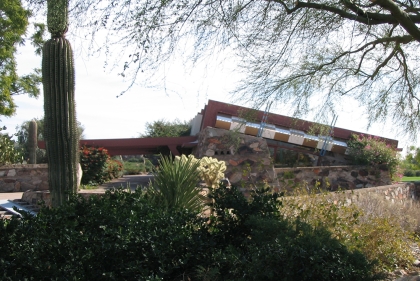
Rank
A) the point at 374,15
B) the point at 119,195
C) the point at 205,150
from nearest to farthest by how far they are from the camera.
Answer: the point at 119,195 → the point at 374,15 → the point at 205,150

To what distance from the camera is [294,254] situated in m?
4.11

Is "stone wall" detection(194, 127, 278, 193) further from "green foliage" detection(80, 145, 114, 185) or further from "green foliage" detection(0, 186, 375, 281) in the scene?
"green foliage" detection(0, 186, 375, 281)

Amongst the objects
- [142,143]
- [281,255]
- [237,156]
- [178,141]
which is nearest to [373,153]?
[237,156]

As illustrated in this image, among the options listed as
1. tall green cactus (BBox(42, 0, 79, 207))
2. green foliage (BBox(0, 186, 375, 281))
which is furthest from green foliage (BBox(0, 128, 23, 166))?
green foliage (BBox(0, 186, 375, 281))

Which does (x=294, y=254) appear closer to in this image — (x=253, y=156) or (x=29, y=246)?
(x=29, y=246)

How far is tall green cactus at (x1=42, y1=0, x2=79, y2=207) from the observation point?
8.78 m

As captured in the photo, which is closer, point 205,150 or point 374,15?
point 374,15

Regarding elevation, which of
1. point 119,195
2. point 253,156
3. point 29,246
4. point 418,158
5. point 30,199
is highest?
point 418,158

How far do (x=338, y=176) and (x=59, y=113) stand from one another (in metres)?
10.8

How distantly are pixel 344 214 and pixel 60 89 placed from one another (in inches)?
222

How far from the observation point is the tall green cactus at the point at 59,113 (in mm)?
8781

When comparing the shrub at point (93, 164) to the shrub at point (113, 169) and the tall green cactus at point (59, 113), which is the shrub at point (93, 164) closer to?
the shrub at point (113, 169)

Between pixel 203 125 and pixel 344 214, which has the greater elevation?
pixel 203 125

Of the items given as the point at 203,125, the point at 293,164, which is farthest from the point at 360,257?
the point at 293,164
